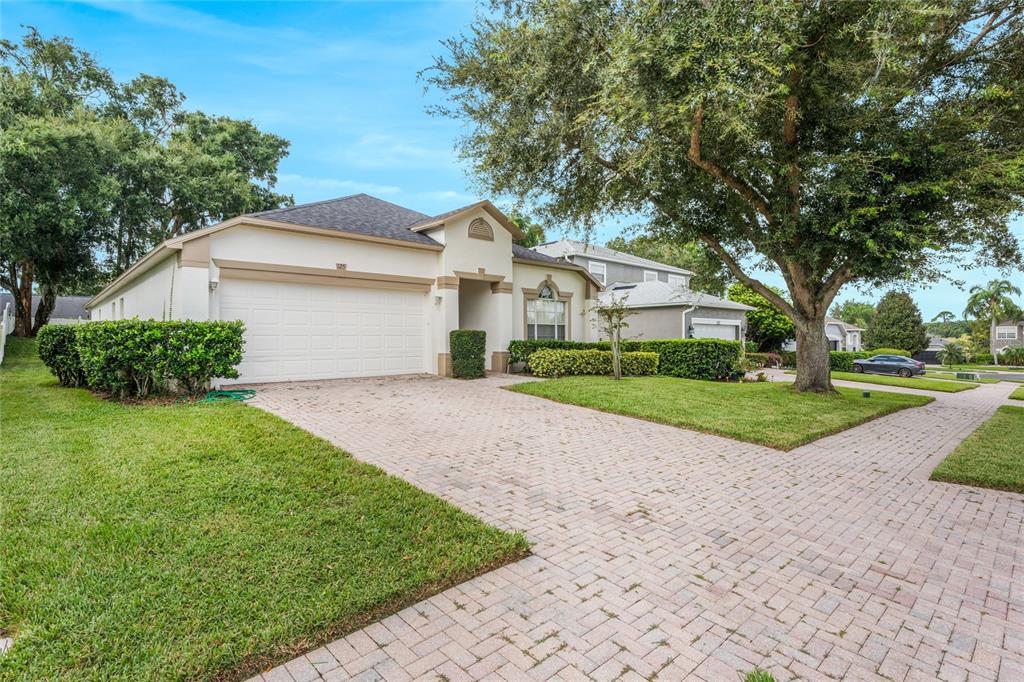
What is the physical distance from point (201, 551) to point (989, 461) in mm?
8903

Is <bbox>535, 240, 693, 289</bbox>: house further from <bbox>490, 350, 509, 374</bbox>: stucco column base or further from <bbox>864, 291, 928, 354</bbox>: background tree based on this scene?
<bbox>864, 291, 928, 354</bbox>: background tree

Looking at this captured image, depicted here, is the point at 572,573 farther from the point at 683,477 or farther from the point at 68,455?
the point at 68,455

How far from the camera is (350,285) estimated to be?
12.3 metres

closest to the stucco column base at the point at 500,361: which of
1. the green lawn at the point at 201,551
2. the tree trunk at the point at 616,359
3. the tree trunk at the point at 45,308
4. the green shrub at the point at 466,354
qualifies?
the green shrub at the point at 466,354

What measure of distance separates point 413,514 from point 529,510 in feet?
3.43

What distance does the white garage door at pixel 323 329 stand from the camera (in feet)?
35.9

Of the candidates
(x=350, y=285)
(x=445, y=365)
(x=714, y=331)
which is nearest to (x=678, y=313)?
(x=714, y=331)

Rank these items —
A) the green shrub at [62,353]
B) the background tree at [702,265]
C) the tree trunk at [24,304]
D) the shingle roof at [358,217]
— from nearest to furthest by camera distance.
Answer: the green shrub at [62,353] → the shingle roof at [358,217] → the background tree at [702,265] → the tree trunk at [24,304]

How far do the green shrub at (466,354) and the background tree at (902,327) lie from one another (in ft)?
143

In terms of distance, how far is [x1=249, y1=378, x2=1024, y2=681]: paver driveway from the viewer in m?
2.45

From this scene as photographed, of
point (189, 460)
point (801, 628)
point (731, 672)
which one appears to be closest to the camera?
point (731, 672)

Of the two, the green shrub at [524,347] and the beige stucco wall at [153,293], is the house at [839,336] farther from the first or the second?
the beige stucco wall at [153,293]

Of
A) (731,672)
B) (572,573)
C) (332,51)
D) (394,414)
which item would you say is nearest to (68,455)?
(394,414)

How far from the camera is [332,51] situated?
351 inches
